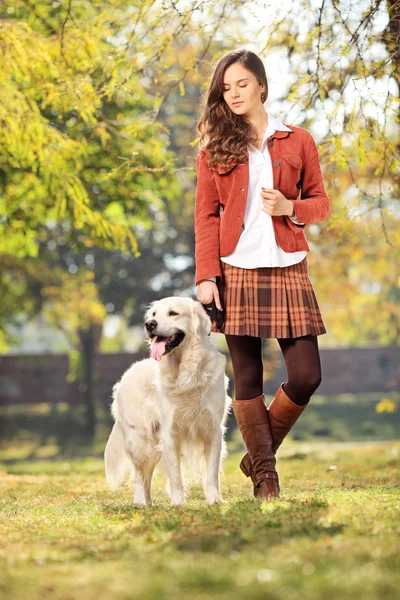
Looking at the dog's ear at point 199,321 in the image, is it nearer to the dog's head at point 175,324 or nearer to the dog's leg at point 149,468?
the dog's head at point 175,324

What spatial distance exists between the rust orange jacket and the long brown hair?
0.20ft

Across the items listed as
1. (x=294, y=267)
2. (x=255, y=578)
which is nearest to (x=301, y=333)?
(x=294, y=267)

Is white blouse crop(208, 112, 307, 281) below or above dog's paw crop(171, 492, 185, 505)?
above

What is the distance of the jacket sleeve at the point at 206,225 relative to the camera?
14.1 feet

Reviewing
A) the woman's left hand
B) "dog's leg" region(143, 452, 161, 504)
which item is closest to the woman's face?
the woman's left hand

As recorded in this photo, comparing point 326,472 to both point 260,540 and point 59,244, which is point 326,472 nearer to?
point 260,540

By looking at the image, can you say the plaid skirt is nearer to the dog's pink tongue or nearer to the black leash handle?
the black leash handle

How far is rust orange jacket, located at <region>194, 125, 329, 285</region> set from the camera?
4.25 metres

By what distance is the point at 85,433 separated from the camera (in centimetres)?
2272

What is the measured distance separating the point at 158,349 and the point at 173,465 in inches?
27.3

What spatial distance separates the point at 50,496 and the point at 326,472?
258 cm

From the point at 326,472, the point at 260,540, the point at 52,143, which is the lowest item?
the point at 326,472

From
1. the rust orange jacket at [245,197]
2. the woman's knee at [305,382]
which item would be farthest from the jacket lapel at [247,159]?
the woman's knee at [305,382]

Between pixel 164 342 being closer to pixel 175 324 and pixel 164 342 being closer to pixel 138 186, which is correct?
pixel 175 324
